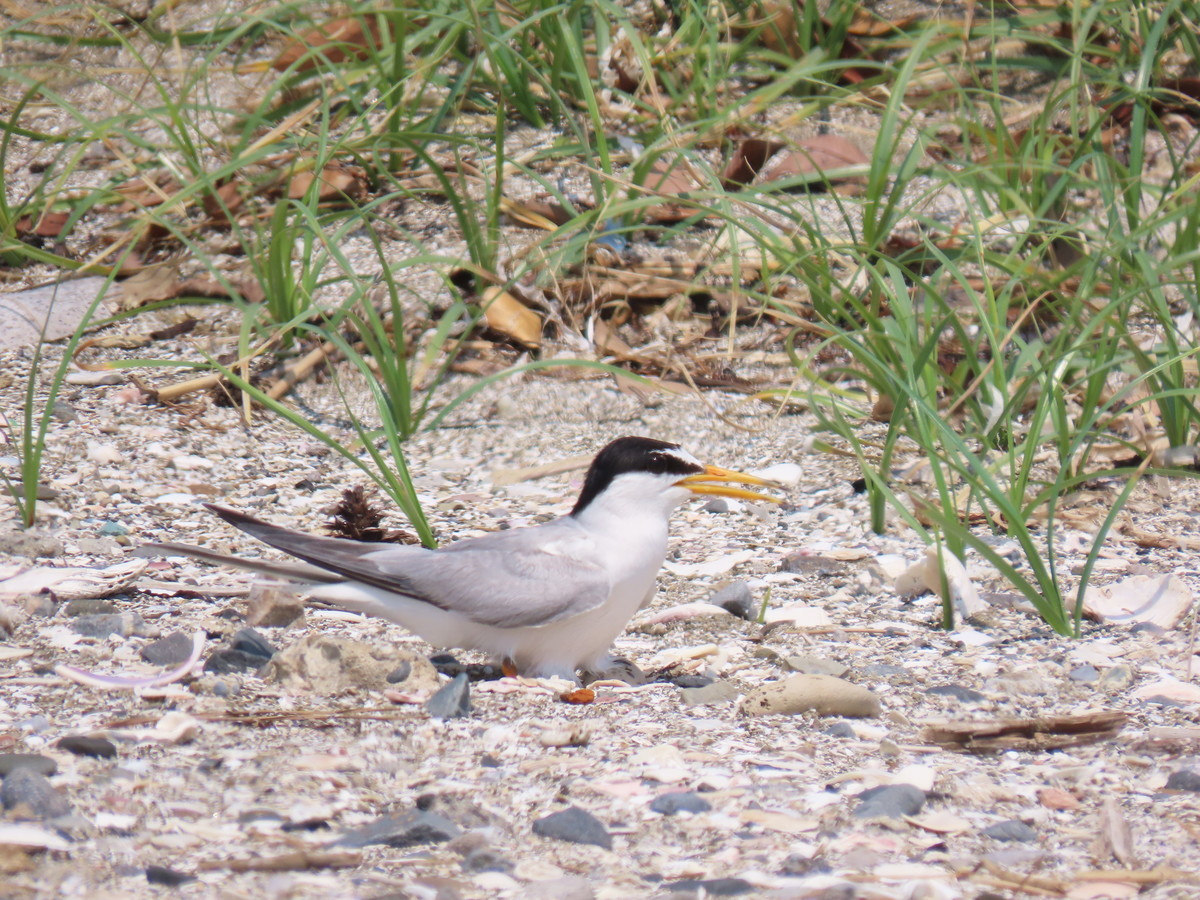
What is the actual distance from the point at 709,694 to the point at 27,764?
1253 millimetres

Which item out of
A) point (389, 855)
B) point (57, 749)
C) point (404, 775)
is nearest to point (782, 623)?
point (404, 775)

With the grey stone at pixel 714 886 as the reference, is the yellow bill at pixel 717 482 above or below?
above

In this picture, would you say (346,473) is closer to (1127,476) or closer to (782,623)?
(782,623)

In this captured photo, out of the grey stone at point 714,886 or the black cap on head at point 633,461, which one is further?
the black cap on head at point 633,461

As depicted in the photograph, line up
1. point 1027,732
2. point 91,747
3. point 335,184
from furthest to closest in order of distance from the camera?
point 335,184, point 1027,732, point 91,747

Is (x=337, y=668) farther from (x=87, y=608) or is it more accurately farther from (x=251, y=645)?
(x=87, y=608)

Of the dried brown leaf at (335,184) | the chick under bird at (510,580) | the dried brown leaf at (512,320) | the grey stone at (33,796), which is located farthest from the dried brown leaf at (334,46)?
the grey stone at (33,796)

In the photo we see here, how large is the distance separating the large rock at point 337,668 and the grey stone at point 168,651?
19 centimetres

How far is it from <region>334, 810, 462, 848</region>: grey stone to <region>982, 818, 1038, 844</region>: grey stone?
816 mm

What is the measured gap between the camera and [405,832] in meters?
1.90

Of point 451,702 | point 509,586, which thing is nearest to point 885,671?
point 509,586

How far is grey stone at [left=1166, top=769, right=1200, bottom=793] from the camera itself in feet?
7.04

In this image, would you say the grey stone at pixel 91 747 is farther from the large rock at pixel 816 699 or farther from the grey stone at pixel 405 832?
the large rock at pixel 816 699

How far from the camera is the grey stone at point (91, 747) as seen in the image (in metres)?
2.11
